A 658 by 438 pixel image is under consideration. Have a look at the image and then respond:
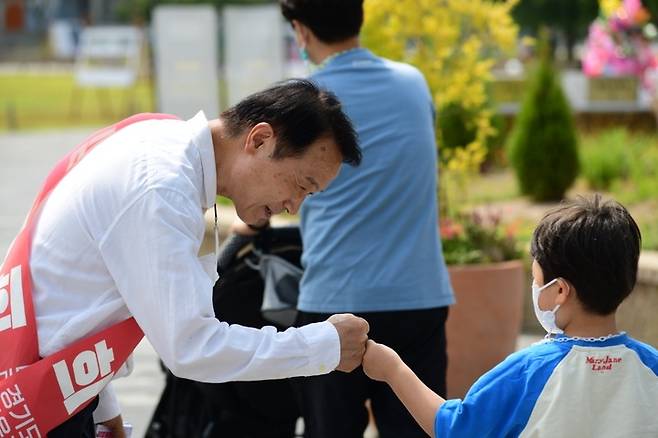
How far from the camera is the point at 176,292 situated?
2.53 metres

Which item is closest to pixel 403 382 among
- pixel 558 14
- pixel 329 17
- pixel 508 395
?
pixel 508 395

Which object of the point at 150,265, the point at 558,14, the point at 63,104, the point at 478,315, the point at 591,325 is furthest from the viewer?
the point at 558,14

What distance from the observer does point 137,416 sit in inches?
248

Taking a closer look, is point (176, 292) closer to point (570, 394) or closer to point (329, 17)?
point (570, 394)

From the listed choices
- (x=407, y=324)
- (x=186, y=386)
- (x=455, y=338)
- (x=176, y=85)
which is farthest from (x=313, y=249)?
(x=176, y=85)

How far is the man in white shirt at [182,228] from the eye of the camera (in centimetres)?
254

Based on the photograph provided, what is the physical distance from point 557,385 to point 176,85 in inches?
429

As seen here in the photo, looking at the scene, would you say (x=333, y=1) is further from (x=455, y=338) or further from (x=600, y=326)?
(x=455, y=338)

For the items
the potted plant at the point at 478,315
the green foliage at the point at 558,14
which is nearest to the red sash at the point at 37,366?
the potted plant at the point at 478,315

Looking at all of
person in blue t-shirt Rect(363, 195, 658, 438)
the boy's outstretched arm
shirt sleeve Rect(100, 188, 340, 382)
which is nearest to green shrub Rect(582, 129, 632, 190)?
the boy's outstretched arm

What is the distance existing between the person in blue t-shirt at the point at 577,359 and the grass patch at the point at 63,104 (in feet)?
71.3

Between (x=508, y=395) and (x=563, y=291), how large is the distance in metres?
0.25

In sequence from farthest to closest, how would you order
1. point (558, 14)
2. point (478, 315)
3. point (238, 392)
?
point (558, 14) < point (478, 315) < point (238, 392)

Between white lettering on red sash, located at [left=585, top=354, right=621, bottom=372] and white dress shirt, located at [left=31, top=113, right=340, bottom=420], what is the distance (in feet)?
1.79
